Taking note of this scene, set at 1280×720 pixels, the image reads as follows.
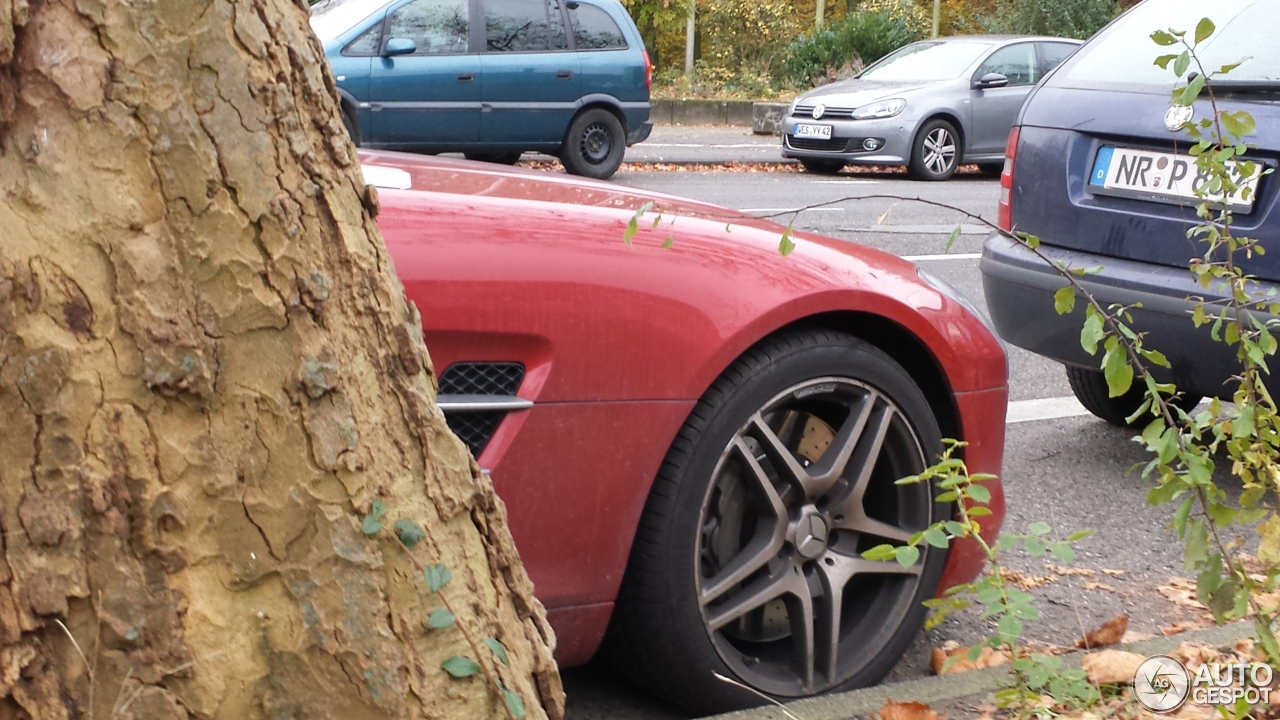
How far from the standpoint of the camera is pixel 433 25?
13414 millimetres

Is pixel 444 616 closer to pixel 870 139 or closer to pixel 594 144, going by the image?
pixel 594 144

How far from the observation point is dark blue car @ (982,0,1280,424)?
4062 mm

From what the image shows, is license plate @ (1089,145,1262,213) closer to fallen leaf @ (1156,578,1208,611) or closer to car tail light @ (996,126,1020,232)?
car tail light @ (996,126,1020,232)

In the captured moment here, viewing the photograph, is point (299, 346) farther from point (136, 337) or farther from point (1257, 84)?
point (1257, 84)

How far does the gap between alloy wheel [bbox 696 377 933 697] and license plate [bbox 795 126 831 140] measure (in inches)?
530

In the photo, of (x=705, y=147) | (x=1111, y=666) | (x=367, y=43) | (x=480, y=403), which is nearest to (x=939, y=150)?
(x=705, y=147)

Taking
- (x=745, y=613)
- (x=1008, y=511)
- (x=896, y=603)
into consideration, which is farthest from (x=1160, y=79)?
(x=745, y=613)

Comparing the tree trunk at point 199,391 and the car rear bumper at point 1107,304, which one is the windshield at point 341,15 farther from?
the tree trunk at point 199,391

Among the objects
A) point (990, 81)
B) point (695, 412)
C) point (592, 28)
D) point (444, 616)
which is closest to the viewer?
point (444, 616)

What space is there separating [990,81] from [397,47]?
733 cm

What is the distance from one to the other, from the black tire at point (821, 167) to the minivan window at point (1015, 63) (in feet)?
6.81

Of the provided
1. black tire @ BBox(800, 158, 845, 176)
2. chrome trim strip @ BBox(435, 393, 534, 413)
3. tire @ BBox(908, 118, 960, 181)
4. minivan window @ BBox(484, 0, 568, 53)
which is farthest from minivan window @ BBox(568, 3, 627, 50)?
chrome trim strip @ BBox(435, 393, 534, 413)

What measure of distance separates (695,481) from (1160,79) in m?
2.65

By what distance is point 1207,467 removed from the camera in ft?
7.78
